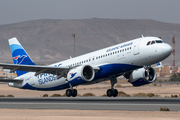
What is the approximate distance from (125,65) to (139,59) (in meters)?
1.86

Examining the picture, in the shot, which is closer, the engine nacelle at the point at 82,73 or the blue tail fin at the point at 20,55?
the engine nacelle at the point at 82,73

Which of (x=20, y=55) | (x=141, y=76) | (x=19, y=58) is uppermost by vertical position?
(x=20, y=55)

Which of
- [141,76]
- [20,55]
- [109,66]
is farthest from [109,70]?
[20,55]

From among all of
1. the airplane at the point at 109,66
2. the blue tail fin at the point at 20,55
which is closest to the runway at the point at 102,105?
the airplane at the point at 109,66

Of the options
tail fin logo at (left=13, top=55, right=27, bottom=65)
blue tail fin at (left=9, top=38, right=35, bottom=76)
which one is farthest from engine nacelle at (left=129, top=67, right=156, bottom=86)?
tail fin logo at (left=13, top=55, right=27, bottom=65)

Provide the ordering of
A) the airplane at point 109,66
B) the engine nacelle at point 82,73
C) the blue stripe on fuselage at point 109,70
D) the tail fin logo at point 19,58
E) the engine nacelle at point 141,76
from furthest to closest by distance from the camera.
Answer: the tail fin logo at point 19,58
the engine nacelle at point 141,76
the engine nacelle at point 82,73
the blue stripe on fuselage at point 109,70
the airplane at point 109,66

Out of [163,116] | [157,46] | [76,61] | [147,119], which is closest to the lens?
[147,119]

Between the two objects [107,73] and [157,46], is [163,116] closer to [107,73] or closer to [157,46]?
[157,46]

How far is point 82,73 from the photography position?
38.7 m

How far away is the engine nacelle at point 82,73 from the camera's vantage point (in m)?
38.8

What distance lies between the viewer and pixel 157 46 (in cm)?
3572

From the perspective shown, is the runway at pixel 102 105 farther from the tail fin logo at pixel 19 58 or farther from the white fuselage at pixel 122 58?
the tail fin logo at pixel 19 58

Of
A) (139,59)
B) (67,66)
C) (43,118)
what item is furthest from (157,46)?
(43,118)

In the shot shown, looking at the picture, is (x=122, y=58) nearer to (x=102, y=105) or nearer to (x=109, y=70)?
(x=109, y=70)
